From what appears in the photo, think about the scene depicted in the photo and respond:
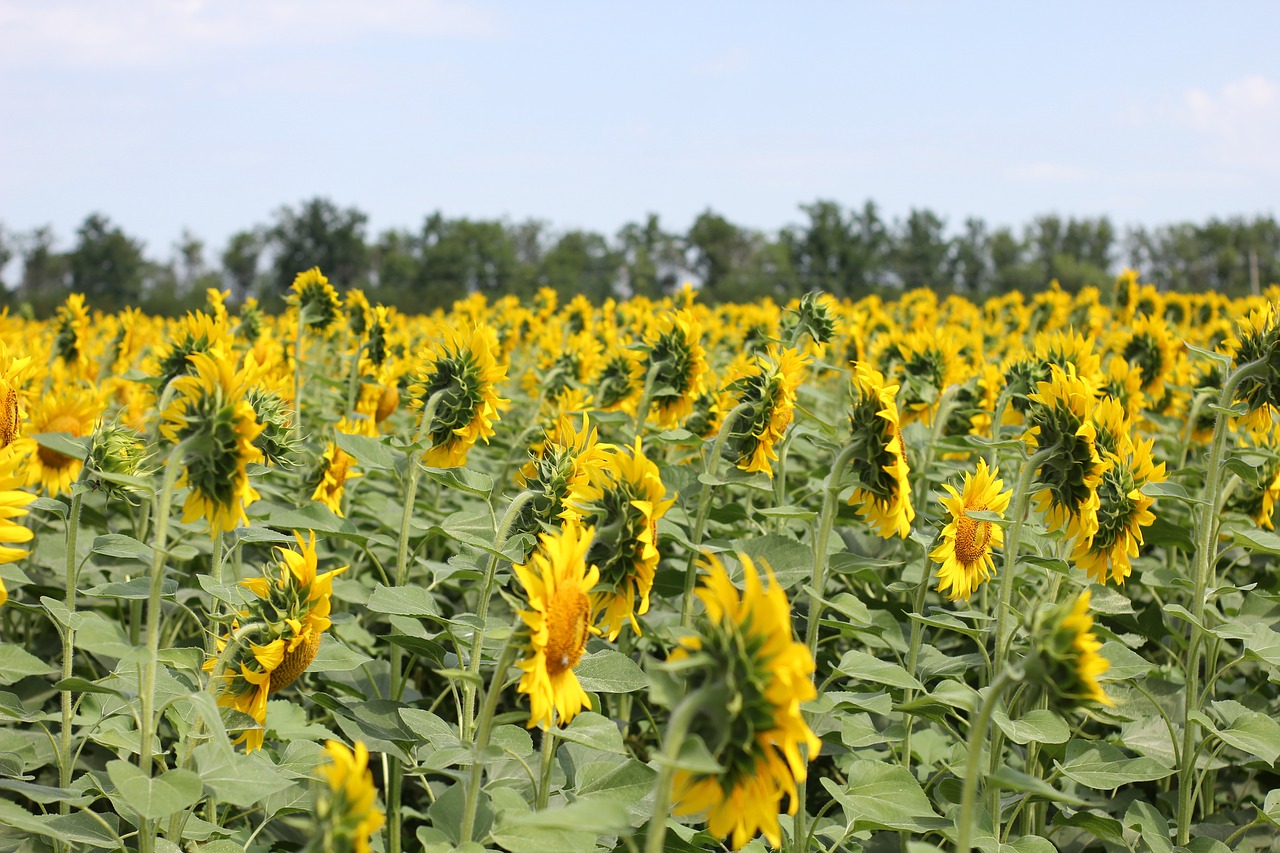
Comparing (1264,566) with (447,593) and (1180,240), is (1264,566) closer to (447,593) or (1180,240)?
(447,593)

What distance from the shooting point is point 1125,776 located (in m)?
2.44

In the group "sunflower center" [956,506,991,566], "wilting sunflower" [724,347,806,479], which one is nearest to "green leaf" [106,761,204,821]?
"wilting sunflower" [724,347,806,479]

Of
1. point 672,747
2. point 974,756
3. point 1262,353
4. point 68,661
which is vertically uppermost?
point 1262,353

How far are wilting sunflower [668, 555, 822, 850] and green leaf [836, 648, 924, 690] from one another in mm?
878

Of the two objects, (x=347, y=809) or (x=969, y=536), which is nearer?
(x=347, y=809)

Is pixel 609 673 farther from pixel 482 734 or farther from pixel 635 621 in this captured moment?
pixel 482 734

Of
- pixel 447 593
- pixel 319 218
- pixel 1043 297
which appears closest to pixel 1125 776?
pixel 447 593

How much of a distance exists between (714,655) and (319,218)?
5317 centimetres

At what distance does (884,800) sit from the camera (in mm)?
2205

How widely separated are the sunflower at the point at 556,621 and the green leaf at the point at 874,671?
751mm

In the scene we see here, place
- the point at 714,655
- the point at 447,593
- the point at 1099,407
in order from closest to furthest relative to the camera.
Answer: the point at 714,655 < the point at 1099,407 < the point at 447,593

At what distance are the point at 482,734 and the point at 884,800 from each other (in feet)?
3.18

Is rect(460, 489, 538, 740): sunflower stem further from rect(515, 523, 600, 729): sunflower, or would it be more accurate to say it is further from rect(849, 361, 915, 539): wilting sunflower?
rect(849, 361, 915, 539): wilting sunflower

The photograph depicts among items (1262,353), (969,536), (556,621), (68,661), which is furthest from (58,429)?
(1262,353)
